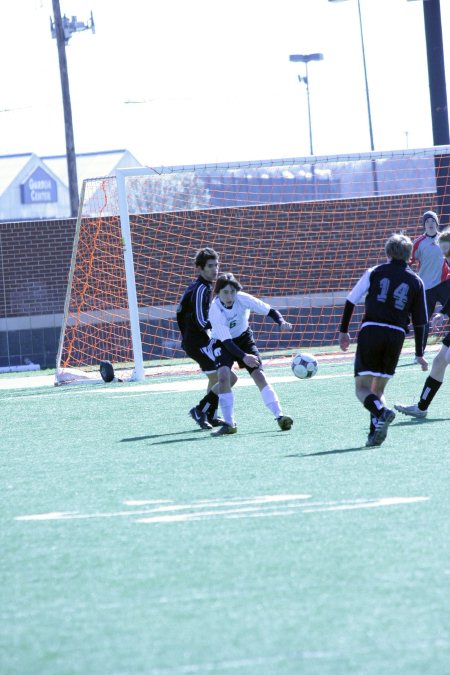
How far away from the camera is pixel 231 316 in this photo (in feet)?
33.6

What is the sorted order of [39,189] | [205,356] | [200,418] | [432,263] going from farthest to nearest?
[39,189] < [432,263] < [205,356] < [200,418]

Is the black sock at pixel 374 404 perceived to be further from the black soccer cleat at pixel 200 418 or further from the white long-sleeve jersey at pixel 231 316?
the black soccer cleat at pixel 200 418

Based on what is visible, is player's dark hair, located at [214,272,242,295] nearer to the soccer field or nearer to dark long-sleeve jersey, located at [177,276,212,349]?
dark long-sleeve jersey, located at [177,276,212,349]

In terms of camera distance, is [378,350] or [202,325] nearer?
[378,350]

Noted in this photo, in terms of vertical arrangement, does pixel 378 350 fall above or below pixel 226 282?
below

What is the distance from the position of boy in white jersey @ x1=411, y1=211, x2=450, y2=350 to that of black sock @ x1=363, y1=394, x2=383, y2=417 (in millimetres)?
7174

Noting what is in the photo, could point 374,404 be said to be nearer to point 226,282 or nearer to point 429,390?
point 429,390

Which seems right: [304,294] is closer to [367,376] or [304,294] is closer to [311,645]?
[367,376]

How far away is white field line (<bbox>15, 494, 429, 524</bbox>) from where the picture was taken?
20.7 feet

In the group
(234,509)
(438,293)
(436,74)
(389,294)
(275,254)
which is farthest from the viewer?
(275,254)

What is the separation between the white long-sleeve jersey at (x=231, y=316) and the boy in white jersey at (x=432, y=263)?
593 cm

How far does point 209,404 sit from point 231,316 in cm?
108

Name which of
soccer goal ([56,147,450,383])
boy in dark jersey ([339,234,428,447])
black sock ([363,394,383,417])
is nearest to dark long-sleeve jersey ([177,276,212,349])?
boy in dark jersey ([339,234,428,447])

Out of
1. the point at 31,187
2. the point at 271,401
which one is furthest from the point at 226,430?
the point at 31,187
